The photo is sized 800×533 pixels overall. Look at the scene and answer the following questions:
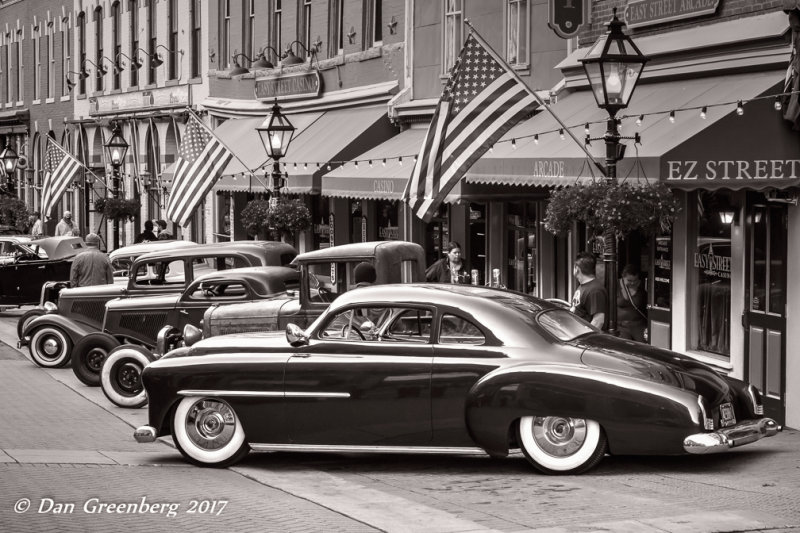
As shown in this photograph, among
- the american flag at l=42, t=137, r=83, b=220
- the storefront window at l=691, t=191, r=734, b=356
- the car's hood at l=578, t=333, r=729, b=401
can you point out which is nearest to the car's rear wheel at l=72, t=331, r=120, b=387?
the storefront window at l=691, t=191, r=734, b=356

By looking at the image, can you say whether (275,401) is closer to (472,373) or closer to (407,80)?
(472,373)

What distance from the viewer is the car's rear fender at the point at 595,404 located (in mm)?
9914

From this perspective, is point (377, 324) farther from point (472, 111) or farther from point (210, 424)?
point (472, 111)

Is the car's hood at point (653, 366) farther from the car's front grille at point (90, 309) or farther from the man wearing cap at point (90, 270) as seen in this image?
the man wearing cap at point (90, 270)

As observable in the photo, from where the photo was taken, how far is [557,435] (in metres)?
10.3

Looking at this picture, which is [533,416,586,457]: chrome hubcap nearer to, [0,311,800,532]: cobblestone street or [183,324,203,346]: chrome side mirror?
[0,311,800,532]: cobblestone street

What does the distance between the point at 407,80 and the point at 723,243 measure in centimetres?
1005

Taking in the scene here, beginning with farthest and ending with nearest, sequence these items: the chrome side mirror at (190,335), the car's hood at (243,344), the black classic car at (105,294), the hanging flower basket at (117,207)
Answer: the hanging flower basket at (117,207), the black classic car at (105,294), the chrome side mirror at (190,335), the car's hood at (243,344)

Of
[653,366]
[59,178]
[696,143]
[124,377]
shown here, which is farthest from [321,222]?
[653,366]

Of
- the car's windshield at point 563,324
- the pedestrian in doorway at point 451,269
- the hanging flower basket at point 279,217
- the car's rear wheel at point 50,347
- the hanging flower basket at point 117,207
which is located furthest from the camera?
the hanging flower basket at point 117,207

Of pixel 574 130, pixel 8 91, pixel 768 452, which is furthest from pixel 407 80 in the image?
pixel 8 91

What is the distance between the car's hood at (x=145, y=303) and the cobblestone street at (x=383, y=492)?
4527mm

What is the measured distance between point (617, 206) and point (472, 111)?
223 cm

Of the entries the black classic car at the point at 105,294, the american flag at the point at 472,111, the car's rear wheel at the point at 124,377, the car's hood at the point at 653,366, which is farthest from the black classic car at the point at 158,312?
the car's hood at the point at 653,366
